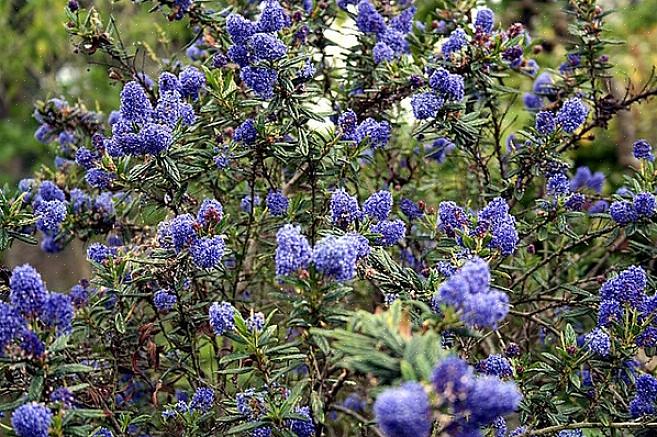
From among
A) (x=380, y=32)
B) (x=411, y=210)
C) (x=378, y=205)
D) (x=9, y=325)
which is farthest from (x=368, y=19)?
(x=9, y=325)

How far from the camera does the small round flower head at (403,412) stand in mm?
1377

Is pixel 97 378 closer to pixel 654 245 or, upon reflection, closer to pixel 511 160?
pixel 511 160

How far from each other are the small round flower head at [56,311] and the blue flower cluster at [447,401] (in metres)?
0.91

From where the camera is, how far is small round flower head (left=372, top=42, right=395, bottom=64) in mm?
3025

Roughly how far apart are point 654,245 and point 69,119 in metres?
2.65

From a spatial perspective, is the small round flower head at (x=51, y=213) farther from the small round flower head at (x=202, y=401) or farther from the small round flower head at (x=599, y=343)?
the small round flower head at (x=599, y=343)

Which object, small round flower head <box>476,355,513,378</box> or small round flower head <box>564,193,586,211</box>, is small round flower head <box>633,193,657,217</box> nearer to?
small round flower head <box>564,193,586,211</box>

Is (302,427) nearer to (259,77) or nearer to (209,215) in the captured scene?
(209,215)

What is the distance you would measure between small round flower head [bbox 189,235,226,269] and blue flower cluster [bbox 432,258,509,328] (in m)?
0.80

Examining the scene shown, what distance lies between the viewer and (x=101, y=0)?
7531 mm

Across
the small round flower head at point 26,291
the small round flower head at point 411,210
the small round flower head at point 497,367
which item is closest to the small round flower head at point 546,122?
the small round flower head at point 411,210

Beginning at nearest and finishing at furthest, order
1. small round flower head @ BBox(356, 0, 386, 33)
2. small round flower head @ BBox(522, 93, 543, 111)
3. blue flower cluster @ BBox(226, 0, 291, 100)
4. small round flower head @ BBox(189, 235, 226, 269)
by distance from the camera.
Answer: small round flower head @ BBox(189, 235, 226, 269) < blue flower cluster @ BBox(226, 0, 291, 100) < small round flower head @ BBox(356, 0, 386, 33) < small round flower head @ BBox(522, 93, 543, 111)

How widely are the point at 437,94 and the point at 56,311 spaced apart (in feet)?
5.04

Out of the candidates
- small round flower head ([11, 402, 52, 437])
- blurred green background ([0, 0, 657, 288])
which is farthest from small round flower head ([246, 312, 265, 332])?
blurred green background ([0, 0, 657, 288])
